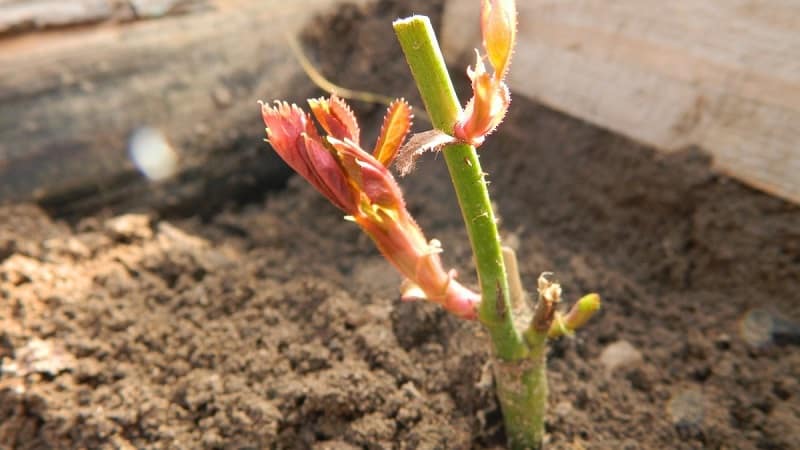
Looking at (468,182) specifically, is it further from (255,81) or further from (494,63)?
(255,81)

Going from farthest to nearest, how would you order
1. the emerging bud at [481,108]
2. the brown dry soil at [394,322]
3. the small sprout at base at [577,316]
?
the brown dry soil at [394,322] < the small sprout at base at [577,316] < the emerging bud at [481,108]

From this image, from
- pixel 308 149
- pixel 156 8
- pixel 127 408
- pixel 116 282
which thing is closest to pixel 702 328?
pixel 308 149

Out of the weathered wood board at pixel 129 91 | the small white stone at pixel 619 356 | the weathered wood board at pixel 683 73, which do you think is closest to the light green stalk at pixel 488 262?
the small white stone at pixel 619 356

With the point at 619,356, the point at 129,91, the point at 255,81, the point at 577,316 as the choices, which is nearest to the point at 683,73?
the point at 619,356

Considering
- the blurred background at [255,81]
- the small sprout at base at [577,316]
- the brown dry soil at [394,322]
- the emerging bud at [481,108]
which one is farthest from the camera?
the blurred background at [255,81]

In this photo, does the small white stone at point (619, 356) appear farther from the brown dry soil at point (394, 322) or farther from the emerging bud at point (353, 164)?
the emerging bud at point (353, 164)

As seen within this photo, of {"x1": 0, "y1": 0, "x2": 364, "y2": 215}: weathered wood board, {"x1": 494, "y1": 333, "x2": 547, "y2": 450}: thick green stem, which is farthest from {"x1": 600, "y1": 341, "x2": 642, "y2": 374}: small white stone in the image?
{"x1": 0, "y1": 0, "x2": 364, "y2": 215}: weathered wood board

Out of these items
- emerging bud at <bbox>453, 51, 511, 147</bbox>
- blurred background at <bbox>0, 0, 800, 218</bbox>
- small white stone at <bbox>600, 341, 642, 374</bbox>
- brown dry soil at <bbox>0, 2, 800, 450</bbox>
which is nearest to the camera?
emerging bud at <bbox>453, 51, 511, 147</bbox>

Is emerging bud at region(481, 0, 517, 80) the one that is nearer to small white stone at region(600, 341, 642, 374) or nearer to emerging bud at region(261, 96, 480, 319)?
emerging bud at region(261, 96, 480, 319)
